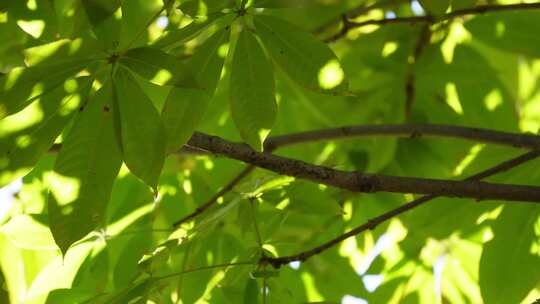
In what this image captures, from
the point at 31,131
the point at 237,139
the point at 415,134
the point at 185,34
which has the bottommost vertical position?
the point at 31,131

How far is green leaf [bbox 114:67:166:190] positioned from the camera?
1.08m

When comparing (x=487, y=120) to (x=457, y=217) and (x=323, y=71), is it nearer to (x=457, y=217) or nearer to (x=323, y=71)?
(x=457, y=217)

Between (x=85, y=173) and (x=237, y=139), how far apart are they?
3.03 feet

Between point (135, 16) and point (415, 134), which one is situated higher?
point (415, 134)

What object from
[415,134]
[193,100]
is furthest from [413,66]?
[193,100]

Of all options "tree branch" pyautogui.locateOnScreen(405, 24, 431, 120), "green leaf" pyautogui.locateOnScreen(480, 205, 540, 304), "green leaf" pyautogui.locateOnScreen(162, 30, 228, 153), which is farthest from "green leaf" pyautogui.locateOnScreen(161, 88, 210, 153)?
"tree branch" pyautogui.locateOnScreen(405, 24, 431, 120)

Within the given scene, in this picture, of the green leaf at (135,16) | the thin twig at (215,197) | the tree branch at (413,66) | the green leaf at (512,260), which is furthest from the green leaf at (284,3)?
the tree branch at (413,66)

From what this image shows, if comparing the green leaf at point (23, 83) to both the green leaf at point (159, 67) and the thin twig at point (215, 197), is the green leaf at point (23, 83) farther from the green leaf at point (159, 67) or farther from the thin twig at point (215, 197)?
the thin twig at point (215, 197)

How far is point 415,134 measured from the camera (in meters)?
1.63

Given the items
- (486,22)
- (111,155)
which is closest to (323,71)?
(111,155)

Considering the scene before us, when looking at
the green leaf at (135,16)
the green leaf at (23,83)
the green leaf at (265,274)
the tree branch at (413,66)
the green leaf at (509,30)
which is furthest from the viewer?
the tree branch at (413,66)

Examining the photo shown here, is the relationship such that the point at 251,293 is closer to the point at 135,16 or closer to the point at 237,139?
the point at 135,16

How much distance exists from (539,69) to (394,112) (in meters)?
0.66

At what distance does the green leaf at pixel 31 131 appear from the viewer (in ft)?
3.59
